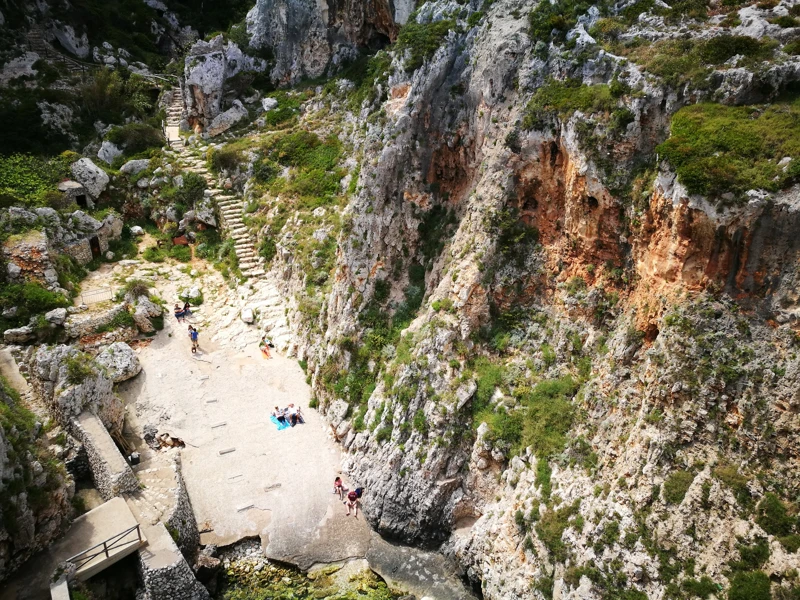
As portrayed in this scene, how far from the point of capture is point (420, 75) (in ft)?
89.1

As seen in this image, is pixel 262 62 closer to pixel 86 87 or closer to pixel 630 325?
pixel 86 87

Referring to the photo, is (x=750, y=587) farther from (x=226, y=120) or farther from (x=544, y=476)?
(x=226, y=120)

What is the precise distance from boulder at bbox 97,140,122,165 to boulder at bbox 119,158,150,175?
255cm

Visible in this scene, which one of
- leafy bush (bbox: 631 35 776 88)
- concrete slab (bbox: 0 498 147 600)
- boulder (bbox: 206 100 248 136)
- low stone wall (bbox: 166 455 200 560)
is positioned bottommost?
low stone wall (bbox: 166 455 200 560)

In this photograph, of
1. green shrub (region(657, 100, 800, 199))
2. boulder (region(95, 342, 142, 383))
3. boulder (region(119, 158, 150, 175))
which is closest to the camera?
green shrub (region(657, 100, 800, 199))

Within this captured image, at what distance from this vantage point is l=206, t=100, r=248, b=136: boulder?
4478 cm

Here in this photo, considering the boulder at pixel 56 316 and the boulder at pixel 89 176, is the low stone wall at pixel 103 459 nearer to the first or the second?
the boulder at pixel 56 316

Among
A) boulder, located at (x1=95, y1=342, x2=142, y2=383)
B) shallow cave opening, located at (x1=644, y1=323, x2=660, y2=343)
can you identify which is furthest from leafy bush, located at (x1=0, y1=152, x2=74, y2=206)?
shallow cave opening, located at (x1=644, y1=323, x2=660, y2=343)

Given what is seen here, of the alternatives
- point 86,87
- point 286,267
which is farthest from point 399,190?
point 86,87

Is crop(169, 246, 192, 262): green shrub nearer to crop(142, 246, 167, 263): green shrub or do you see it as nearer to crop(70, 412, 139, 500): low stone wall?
crop(142, 246, 167, 263): green shrub

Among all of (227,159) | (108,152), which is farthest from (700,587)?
(108,152)

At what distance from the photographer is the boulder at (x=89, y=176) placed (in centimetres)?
3950

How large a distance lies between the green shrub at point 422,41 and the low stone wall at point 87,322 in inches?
852

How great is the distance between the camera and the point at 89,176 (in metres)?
39.6
